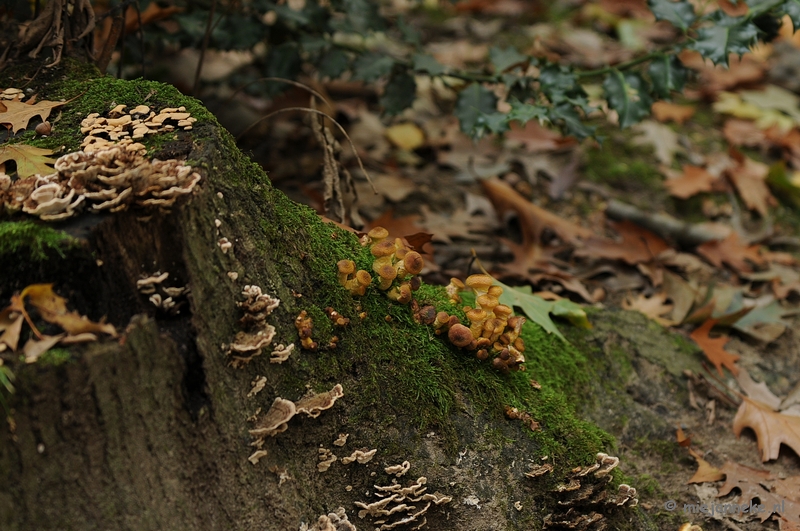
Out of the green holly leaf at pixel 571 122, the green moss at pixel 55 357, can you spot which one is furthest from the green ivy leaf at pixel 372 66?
the green moss at pixel 55 357

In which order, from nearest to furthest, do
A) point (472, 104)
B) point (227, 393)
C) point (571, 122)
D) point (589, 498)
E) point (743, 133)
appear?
point (227, 393) < point (589, 498) < point (571, 122) < point (472, 104) < point (743, 133)

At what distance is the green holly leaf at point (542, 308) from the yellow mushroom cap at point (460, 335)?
74 centimetres

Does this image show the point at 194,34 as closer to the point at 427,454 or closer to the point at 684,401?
the point at 427,454

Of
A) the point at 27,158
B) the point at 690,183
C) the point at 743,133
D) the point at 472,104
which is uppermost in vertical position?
the point at 27,158

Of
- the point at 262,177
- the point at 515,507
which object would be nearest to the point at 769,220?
the point at 515,507

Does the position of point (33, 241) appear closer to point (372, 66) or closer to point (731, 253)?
point (372, 66)

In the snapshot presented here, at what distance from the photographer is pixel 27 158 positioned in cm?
280

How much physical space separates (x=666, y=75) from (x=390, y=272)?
2.67 metres

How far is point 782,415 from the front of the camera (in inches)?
161

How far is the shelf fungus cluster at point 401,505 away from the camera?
295 cm

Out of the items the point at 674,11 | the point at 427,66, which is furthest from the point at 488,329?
the point at 674,11

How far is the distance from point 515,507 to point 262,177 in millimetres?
1983

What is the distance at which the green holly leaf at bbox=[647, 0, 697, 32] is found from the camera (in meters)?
4.58

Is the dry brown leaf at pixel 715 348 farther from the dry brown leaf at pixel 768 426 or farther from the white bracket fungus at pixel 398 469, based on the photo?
the white bracket fungus at pixel 398 469
